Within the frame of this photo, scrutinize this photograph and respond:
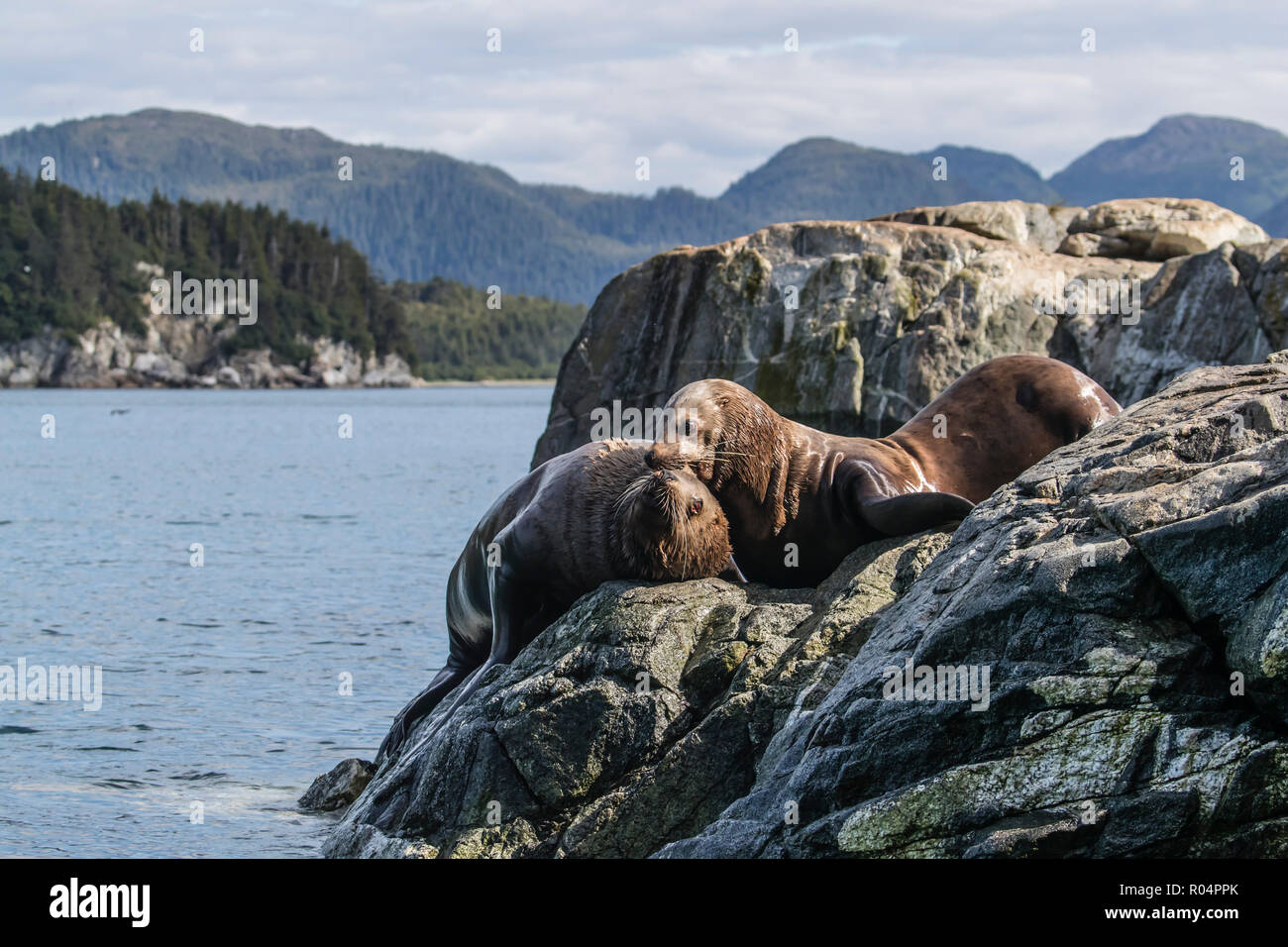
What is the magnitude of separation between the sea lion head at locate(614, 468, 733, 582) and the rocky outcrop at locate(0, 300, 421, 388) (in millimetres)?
142628

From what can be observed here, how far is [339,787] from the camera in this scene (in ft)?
29.8

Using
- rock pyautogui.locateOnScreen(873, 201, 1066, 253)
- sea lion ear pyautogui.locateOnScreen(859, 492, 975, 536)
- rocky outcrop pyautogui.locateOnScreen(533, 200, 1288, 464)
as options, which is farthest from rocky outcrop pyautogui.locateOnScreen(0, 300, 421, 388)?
sea lion ear pyautogui.locateOnScreen(859, 492, 975, 536)

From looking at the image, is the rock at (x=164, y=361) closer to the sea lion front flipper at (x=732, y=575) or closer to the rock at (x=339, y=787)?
the rock at (x=339, y=787)

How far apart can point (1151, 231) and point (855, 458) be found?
13.4 meters

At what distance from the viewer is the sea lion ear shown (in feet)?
23.2

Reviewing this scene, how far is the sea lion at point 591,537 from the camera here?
6805mm

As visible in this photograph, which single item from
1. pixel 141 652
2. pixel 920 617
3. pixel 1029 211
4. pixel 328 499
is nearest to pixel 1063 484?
pixel 920 617

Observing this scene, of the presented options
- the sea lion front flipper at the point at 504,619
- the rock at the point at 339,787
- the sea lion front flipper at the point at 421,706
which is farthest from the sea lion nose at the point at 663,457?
the rock at the point at 339,787

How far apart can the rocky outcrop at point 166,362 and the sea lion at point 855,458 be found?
466 ft

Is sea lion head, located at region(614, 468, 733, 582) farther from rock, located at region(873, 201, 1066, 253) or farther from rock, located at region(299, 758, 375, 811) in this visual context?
rock, located at region(873, 201, 1066, 253)

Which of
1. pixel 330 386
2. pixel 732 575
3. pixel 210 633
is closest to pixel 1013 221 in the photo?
pixel 210 633

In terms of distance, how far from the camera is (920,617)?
5578mm

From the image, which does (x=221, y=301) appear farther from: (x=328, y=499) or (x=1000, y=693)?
(x=1000, y=693)
